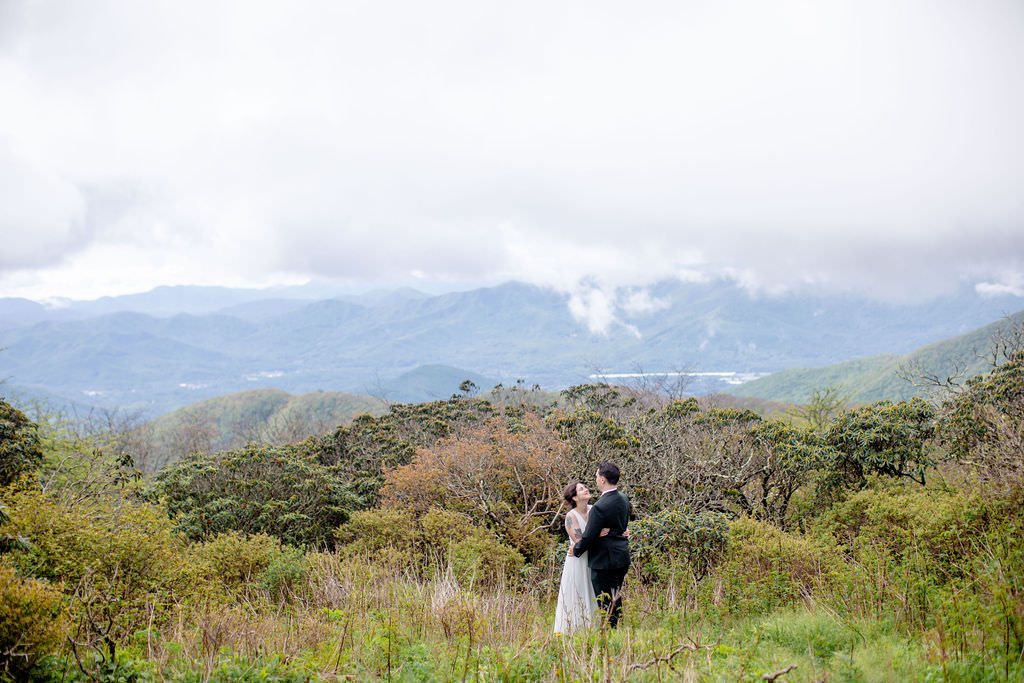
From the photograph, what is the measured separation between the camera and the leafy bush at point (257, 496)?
10.5 meters

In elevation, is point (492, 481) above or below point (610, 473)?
below

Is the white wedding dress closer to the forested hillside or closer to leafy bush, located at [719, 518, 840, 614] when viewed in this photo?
the forested hillside

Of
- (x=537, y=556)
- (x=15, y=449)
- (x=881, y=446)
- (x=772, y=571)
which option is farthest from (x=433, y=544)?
(x=881, y=446)

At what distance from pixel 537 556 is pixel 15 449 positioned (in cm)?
763

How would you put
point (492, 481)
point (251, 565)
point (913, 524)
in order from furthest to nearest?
1. point (492, 481)
2. point (251, 565)
3. point (913, 524)

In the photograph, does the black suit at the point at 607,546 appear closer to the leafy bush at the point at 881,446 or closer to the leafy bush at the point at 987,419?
the leafy bush at the point at 987,419

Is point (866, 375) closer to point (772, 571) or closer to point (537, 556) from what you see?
point (537, 556)

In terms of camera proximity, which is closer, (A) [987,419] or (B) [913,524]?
(B) [913,524]

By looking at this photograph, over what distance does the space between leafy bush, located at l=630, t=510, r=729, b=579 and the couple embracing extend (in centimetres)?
188

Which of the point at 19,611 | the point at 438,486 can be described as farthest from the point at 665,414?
the point at 19,611

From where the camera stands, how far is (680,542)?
6914 millimetres

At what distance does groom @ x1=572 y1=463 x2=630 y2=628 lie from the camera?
492 cm

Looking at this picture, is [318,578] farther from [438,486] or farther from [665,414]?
[665,414]

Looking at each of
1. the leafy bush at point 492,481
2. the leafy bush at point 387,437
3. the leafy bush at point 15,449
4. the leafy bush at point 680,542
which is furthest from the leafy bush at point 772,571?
the leafy bush at point 15,449
